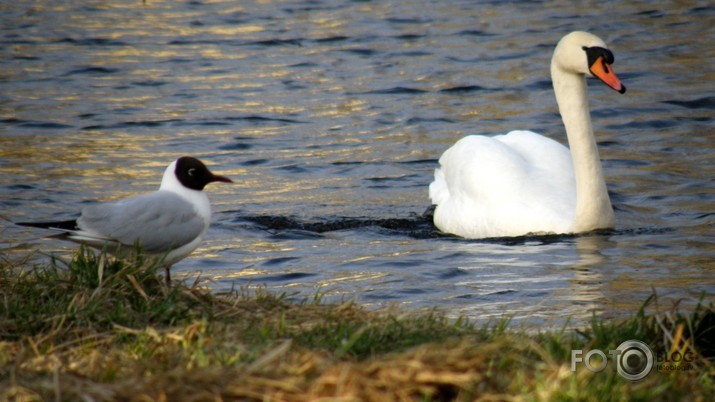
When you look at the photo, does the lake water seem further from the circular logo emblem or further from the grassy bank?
the circular logo emblem

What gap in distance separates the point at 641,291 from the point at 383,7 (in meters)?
12.4

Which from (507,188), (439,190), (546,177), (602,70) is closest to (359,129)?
(439,190)

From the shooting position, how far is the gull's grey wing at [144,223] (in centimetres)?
596

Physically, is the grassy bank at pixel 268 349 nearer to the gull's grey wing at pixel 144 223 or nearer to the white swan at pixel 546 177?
the gull's grey wing at pixel 144 223

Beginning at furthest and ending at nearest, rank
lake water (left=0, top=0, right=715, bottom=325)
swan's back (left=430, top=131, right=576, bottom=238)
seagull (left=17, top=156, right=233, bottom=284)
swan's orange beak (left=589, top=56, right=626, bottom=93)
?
swan's back (left=430, top=131, right=576, bottom=238) → swan's orange beak (left=589, top=56, right=626, bottom=93) → lake water (left=0, top=0, right=715, bottom=325) → seagull (left=17, top=156, right=233, bottom=284)

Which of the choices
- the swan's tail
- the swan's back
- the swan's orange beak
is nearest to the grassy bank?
the swan's back

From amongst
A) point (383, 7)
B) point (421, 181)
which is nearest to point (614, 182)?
point (421, 181)

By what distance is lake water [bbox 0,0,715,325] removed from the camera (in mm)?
7668

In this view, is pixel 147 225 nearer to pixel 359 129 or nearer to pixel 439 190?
pixel 439 190

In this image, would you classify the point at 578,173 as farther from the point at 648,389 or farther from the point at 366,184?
the point at 648,389

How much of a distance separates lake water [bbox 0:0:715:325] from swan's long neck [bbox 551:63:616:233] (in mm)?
166

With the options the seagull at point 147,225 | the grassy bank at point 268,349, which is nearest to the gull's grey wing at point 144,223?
the seagull at point 147,225

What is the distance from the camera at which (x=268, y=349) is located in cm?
429

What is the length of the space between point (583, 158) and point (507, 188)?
608mm
